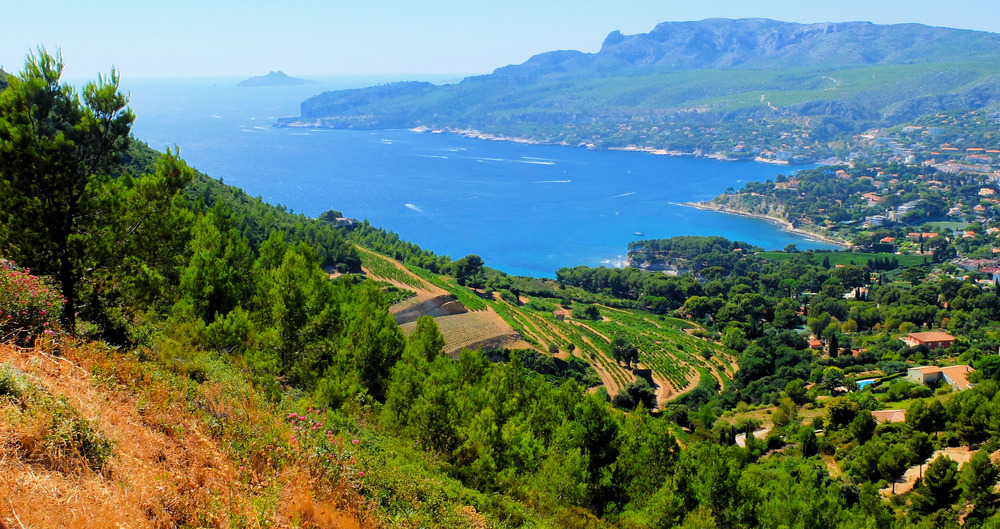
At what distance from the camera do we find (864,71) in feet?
553

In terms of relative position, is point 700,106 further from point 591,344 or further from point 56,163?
point 56,163

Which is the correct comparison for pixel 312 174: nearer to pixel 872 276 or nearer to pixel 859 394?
pixel 872 276

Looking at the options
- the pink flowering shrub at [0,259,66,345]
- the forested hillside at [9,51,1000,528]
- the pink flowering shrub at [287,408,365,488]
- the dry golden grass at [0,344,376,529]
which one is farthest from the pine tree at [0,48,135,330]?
the pink flowering shrub at [287,408,365,488]

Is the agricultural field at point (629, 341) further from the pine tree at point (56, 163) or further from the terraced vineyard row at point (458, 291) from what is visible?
the pine tree at point (56, 163)

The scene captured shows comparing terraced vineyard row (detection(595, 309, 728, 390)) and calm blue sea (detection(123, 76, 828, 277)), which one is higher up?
calm blue sea (detection(123, 76, 828, 277))

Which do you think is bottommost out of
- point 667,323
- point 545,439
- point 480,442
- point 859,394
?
point 667,323

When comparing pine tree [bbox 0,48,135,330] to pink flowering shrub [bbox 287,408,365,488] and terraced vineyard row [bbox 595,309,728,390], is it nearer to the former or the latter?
pink flowering shrub [bbox 287,408,365,488]

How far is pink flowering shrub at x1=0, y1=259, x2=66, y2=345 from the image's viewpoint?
5539 mm

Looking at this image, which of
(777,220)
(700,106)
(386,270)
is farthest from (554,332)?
(700,106)

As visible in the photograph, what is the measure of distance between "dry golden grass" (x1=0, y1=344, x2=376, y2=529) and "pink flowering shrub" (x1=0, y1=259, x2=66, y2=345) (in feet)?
1.43

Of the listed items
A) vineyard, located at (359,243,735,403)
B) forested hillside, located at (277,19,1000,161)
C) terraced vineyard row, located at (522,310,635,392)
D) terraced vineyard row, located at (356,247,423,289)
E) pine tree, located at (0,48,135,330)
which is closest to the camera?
pine tree, located at (0,48,135,330)

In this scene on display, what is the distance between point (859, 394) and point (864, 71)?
179m

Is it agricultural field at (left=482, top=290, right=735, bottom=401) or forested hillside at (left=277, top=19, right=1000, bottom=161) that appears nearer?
agricultural field at (left=482, top=290, right=735, bottom=401)

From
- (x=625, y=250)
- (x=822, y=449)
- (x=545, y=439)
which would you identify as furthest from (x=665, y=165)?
(x=545, y=439)
